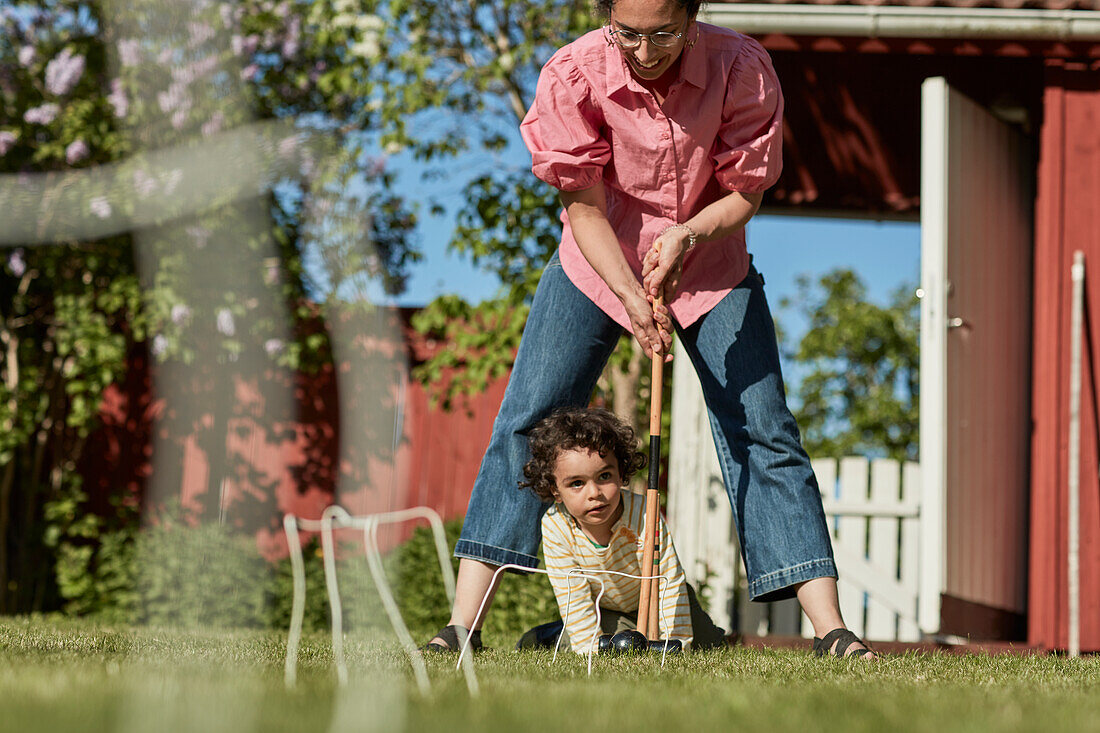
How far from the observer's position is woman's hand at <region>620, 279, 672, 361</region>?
85.1 inches

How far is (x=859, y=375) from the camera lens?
1606 cm

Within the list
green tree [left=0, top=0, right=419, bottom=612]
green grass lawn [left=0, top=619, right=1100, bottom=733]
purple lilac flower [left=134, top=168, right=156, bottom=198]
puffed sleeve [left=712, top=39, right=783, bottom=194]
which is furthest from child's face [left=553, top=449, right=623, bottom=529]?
purple lilac flower [left=134, top=168, right=156, bottom=198]

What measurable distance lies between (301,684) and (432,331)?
4.92 meters

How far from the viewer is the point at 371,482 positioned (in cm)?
642

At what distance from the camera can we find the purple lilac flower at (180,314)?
5730 millimetres

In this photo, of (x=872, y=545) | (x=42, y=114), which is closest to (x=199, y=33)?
(x=42, y=114)

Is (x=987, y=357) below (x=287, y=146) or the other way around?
below

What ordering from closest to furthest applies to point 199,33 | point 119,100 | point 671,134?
1. point 671,134
2. point 119,100
3. point 199,33

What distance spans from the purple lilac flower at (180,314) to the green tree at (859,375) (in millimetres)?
10543

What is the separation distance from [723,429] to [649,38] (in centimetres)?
79

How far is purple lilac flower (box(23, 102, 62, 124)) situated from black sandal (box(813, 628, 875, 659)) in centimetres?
503

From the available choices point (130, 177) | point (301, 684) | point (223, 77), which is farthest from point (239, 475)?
point (301, 684)

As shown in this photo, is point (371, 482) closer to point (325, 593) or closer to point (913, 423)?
point (325, 593)

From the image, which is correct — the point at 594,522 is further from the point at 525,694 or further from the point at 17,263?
the point at 17,263
